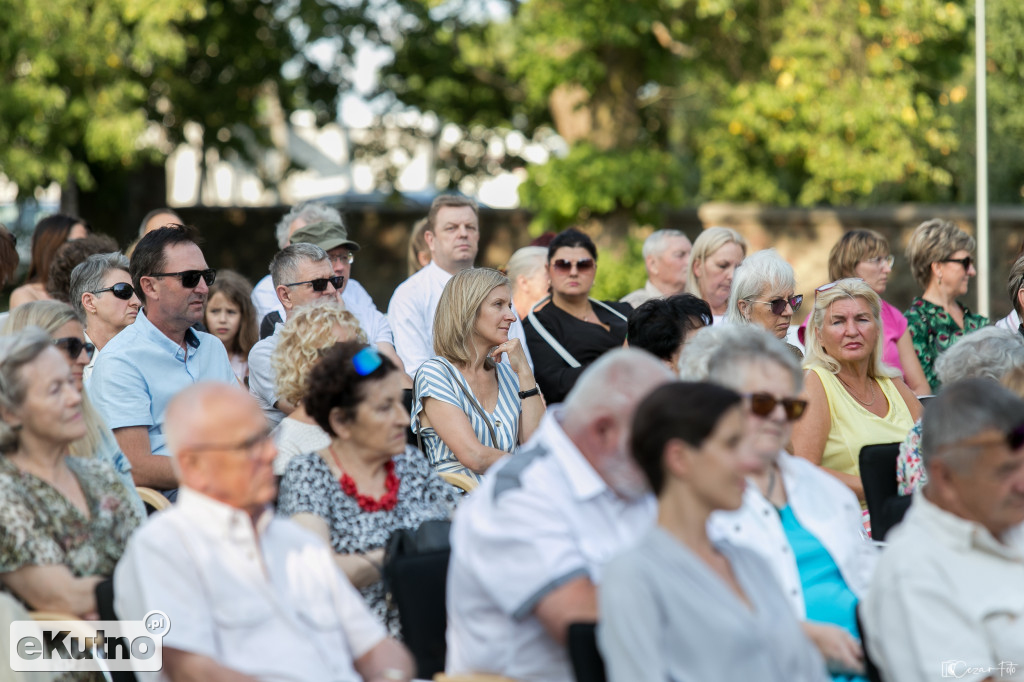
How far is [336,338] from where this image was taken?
14.6 ft

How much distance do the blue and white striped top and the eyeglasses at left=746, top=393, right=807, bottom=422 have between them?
1.81 meters

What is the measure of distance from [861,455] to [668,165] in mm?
10370

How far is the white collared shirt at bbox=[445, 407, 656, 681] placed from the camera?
2789 millimetres

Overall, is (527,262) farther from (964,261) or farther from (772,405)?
(772,405)

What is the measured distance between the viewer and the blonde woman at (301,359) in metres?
4.20

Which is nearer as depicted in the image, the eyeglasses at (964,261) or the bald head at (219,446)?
the bald head at (219,446)

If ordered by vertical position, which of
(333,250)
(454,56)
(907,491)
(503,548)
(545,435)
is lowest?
(907,491)

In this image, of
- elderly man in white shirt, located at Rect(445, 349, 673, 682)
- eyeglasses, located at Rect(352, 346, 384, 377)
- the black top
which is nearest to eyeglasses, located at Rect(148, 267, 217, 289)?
eyeglasses, located at Rect(352, 346, 384, 377)

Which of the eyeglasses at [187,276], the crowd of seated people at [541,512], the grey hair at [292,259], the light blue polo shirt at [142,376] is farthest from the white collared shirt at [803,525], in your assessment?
the grey hair at [292,259]

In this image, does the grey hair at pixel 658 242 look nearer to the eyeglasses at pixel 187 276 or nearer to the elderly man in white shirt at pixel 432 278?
the elderly man in white shirt at pixel 432 278

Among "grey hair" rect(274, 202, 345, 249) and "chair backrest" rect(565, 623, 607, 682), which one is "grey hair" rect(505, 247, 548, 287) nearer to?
"grey hair" rect(274, 202, 345, 249)

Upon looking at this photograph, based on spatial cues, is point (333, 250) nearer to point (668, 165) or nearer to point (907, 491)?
point (907, 491)

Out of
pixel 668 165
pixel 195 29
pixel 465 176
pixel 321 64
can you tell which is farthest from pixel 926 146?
pixel 195 29

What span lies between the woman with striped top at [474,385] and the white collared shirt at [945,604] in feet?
6.83
